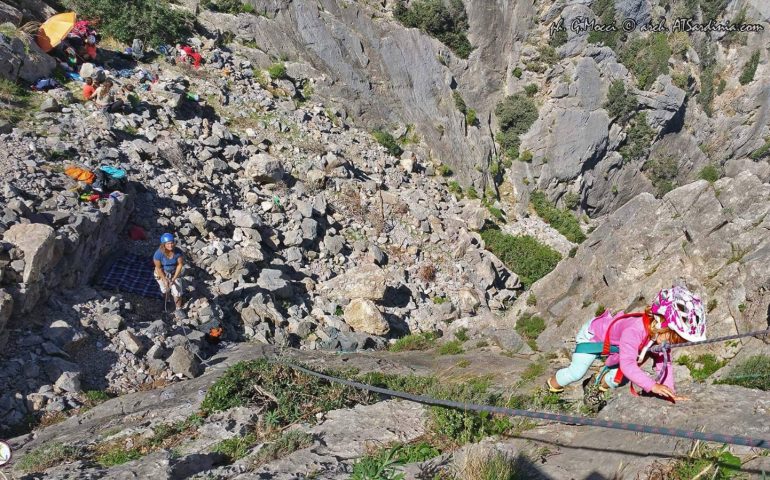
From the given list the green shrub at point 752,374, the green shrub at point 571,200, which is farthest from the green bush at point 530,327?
the green shrub at point 571,200

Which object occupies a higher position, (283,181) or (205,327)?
(283,181)

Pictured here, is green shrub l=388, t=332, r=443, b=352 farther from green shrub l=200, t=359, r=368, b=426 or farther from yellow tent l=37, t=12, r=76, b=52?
yellow tent l=37, t=12, r=76, b=52

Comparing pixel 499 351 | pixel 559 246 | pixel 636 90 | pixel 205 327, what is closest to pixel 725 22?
pixel 636 90

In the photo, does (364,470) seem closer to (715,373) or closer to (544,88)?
(715,373)

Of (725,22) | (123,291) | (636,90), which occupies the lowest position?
(123,291)

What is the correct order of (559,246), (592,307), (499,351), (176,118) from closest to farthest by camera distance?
1. (499,351)
2. (592,307)
3. (176,118)
4. (559,246)

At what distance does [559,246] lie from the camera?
71.2ft

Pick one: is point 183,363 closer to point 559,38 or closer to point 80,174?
point 80,174

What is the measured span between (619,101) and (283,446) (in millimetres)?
25729

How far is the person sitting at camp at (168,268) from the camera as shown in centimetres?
950

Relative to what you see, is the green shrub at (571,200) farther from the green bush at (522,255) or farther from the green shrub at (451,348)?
the green shrub at (451,348)

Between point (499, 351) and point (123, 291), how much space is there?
24.3 ft

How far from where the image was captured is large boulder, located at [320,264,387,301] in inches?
501

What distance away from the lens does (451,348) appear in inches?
406
